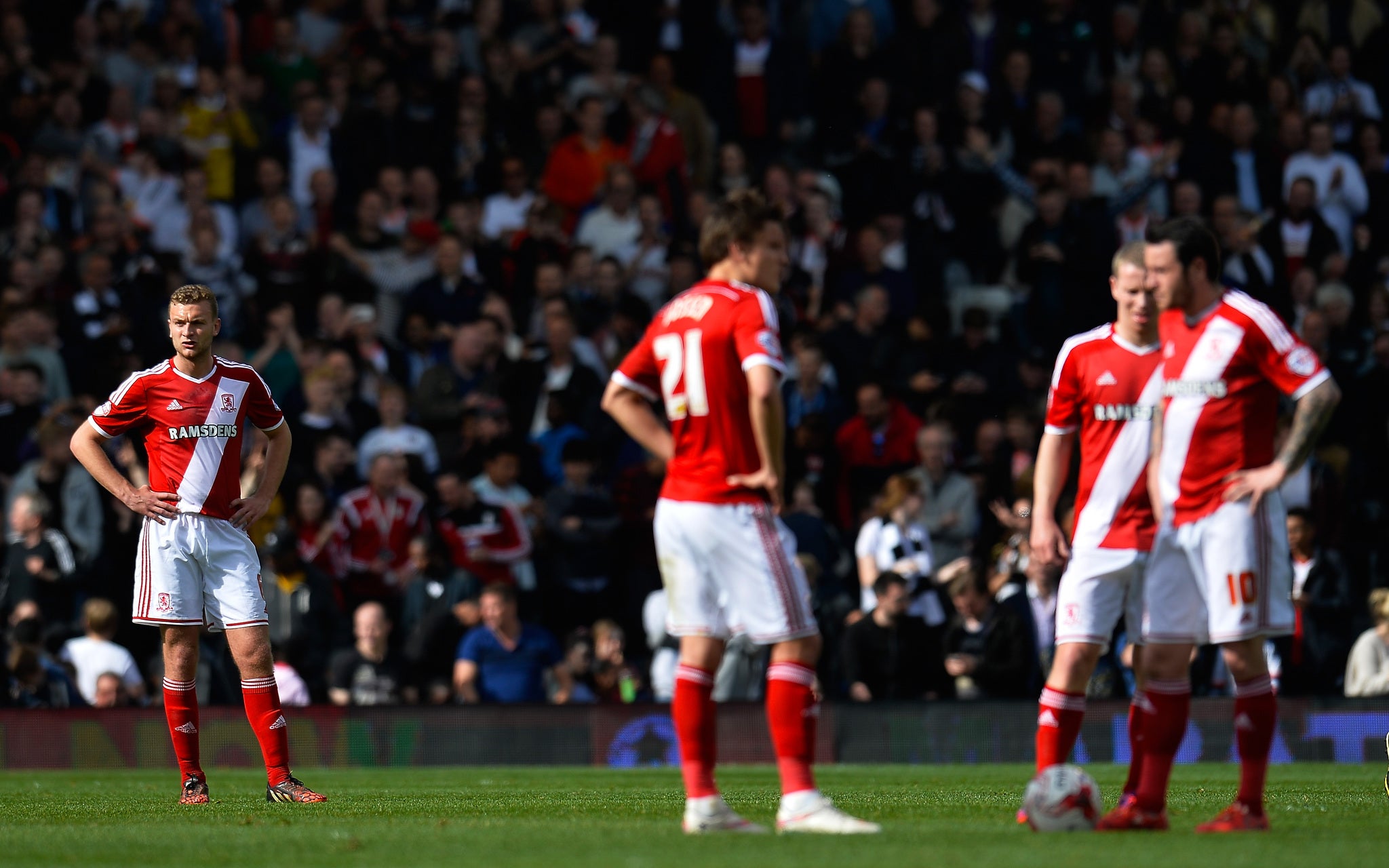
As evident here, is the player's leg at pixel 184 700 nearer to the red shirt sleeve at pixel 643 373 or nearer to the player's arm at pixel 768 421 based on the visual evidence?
the red shirt sleeve at pixel 643 373

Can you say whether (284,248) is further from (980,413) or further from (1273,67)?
(1273,67)

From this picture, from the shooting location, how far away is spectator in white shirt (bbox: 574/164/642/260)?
66.4ft

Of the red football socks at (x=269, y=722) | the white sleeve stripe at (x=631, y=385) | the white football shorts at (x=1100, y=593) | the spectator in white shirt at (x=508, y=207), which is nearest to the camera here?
the white sleeve stripe at (x=631, y=385)

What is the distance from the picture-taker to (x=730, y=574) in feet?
24.2

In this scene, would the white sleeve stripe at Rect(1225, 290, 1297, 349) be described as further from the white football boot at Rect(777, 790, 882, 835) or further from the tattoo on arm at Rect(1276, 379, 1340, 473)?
the white football boot at Rect(777, 790, 882, 835)

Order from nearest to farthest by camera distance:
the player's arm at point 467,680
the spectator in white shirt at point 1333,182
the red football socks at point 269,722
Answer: the red football socks at point 269,722 < the player's arm at point 467,680 < the spectator in white shirt at point 1333,182

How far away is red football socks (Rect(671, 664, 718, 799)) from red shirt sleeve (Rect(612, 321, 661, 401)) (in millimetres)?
1115

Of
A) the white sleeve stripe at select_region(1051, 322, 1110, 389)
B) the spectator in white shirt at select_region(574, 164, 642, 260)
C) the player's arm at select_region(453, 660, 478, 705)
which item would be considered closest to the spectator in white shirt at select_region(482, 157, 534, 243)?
the spectator in white shirt at select_region(574, 164, 642, 260)

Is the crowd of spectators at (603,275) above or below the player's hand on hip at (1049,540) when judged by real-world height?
above

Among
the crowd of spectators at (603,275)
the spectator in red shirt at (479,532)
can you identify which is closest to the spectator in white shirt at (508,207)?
the crowd of spectators at (603,275)

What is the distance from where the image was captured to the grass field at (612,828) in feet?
21.7

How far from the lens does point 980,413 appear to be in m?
18.9

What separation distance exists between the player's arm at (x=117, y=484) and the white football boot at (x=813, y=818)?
4239 mm

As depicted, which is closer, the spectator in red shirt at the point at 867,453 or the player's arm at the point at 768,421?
the player's arm at the point at 768,421
